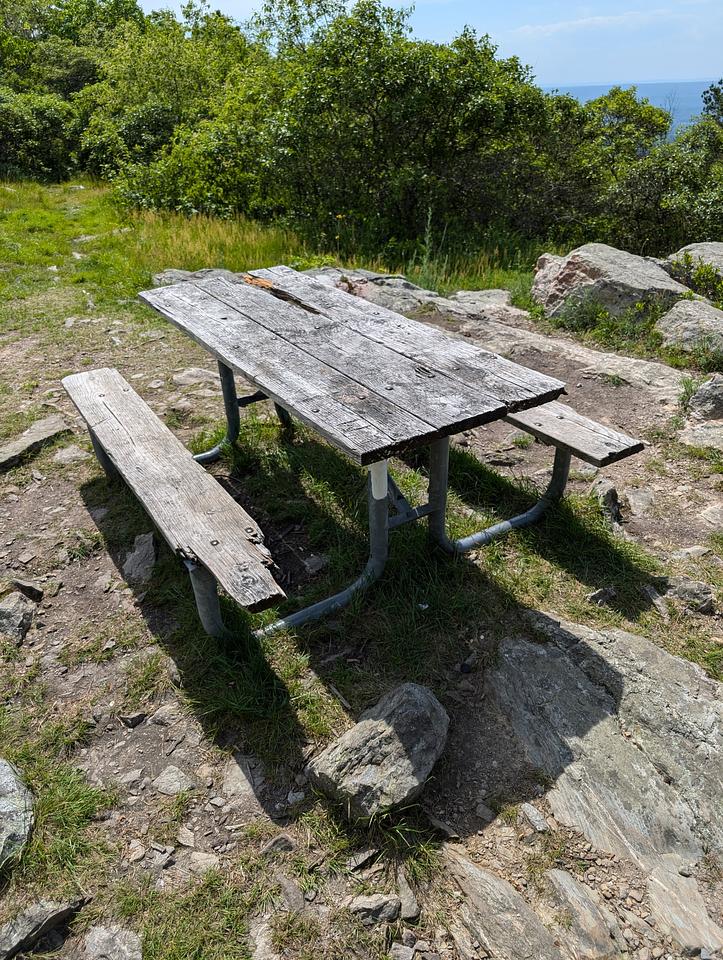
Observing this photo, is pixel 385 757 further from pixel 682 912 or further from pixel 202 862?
pixel 682 912

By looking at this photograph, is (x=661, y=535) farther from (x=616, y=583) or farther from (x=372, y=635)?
(x=372, y=635)

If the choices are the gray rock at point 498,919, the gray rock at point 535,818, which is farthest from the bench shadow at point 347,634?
the gray rock at point 498,919

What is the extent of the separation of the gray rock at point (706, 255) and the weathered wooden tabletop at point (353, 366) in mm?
4692

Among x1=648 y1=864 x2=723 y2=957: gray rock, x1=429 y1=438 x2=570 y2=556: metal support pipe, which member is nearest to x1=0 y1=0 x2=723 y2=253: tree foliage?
x1=429 y1=438 x2=570 y2=556: metal support pipe

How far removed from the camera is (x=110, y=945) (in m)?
1.91

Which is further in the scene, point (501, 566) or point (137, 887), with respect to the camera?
point (501, 566)

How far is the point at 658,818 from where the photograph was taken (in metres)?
2.20

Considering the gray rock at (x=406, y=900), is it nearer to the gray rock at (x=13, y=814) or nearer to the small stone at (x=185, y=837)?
the small stone at (x=185, y=837)

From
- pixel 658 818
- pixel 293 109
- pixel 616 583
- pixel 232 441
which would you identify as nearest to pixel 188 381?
pixel 232 441

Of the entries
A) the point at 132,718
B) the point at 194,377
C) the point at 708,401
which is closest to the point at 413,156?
the point at 194,377

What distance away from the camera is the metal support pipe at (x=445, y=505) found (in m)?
3.14

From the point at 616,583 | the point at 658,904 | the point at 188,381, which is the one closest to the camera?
the point at 658,904

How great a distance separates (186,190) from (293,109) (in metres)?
2.04

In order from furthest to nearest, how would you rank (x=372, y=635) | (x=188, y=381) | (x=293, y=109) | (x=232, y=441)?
(x=293, y=109) < (x=188, y=381) < (x=232, y=441) < (x=372, y=635)
